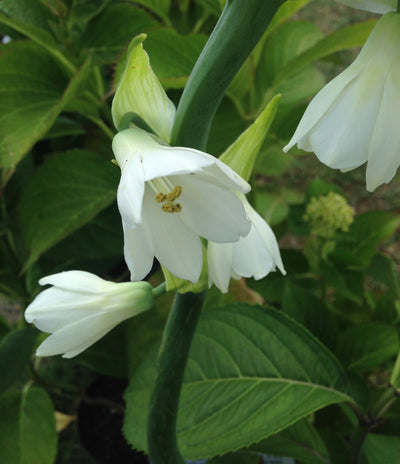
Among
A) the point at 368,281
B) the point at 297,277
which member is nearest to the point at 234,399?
the point at 297,277

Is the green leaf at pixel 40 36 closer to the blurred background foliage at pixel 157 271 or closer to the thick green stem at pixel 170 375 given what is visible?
the blurred background foliage at pixel 157 271

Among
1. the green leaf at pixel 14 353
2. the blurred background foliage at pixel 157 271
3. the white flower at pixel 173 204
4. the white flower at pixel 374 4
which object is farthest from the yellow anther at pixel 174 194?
the green leaf at pixel 14 353

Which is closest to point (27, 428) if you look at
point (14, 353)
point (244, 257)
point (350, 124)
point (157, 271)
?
point (14, 353)

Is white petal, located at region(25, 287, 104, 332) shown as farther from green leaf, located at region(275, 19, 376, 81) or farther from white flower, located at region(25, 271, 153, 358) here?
green leaf, located at region(275, 19, 376, 81)

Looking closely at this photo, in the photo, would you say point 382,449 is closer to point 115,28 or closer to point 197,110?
point 197,110

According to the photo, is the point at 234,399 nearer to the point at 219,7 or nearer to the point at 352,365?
the point at 352,365
